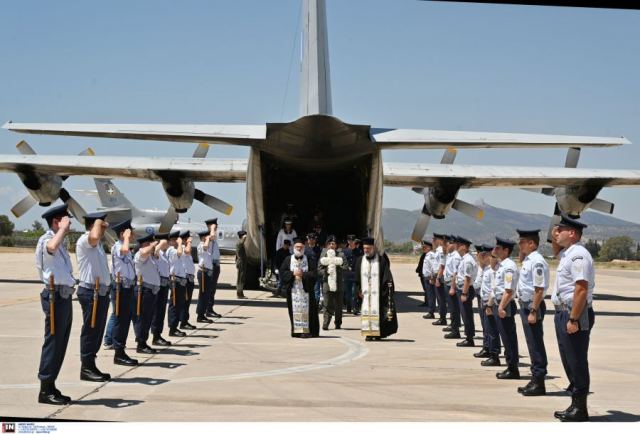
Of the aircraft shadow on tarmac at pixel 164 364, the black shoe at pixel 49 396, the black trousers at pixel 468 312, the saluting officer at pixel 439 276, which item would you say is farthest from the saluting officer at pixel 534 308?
the saluting officer at pixel 439 276

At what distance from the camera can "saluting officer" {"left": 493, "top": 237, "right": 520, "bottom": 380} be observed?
8.95 meters

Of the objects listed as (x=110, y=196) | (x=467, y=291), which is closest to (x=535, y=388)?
(x=467, y=291)

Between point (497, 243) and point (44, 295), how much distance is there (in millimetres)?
5332

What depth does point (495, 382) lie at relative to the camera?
350 inches

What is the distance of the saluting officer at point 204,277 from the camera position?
48.5 feet

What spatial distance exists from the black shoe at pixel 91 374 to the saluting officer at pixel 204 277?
245 inches

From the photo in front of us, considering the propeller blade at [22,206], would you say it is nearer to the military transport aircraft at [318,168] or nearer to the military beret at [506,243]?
the military transport aircraft at [318,168]

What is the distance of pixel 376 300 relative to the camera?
12625mm

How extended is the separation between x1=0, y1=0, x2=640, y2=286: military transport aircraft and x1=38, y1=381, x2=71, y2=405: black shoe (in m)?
8.06

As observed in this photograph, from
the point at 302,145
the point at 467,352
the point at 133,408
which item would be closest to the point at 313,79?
the point at 302,145

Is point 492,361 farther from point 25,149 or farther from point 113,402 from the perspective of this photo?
point 25,149

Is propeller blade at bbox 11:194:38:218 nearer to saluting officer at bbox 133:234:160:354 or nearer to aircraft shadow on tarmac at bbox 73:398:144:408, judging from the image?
saluting officer at bbox 133:234:160:354

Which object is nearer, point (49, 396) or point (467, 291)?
point (49, 396)

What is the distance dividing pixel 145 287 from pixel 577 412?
6.16 metres
